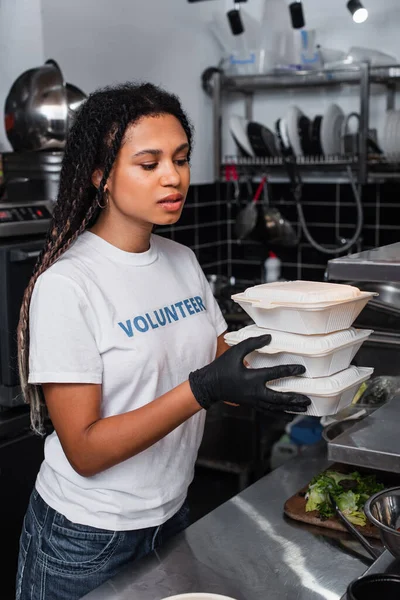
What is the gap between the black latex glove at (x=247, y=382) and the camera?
127 centimetres

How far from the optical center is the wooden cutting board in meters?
1.53

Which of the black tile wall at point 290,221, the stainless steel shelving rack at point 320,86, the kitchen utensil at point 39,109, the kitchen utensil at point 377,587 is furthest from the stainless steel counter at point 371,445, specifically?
the black tile wall at point 290,221

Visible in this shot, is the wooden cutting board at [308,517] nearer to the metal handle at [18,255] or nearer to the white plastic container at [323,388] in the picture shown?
the white plastic container at [323,388]

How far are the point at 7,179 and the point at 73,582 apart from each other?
1817 mm

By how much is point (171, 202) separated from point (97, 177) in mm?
170

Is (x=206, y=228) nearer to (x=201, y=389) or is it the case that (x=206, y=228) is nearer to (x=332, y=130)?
(x=332, y=130)

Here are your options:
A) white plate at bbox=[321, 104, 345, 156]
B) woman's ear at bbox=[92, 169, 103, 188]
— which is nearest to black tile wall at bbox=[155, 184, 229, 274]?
white plate at bbox=[321, 104, 345, 156]

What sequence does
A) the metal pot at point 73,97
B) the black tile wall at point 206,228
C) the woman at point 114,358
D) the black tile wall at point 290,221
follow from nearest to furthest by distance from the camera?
the woman at point 114,358 → the metal pot at point 73,97 → the black tile wall at point 290,221 → the black tile wall at point 206,228

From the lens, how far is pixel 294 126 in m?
3.70

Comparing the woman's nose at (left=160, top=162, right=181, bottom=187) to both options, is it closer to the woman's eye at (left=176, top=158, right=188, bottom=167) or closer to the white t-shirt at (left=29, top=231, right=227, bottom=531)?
the woman's eye at (left=176, top=158, right=188, bottom=167)

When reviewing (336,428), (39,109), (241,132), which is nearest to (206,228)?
(241,132)

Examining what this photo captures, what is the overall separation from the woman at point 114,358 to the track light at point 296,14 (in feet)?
6.90

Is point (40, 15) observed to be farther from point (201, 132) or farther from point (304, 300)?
point (304, 300)

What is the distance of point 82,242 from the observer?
5.02ft
